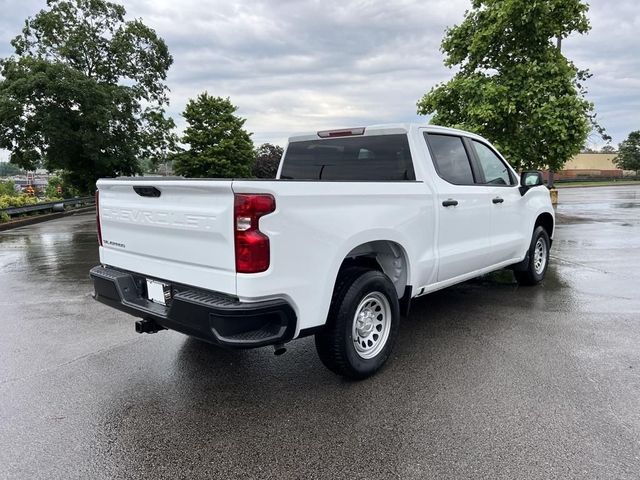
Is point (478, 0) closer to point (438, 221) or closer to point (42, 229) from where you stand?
point (438, 221)

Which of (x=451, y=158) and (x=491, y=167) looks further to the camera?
(x=491, y=167)

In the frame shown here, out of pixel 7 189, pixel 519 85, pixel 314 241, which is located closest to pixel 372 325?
pixel 314 241

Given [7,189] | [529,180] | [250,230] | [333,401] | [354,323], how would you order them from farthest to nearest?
[7,189] → [529,180] → [354,323] → [333,401] → [250,230]

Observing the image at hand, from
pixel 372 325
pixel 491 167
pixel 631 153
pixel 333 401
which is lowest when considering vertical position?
pixel 333 401

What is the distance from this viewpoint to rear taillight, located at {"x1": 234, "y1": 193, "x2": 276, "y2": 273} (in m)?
2.89

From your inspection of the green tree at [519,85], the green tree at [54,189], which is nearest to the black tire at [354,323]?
the green tree at [519,85]

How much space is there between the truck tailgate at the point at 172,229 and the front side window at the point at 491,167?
11.4 feet

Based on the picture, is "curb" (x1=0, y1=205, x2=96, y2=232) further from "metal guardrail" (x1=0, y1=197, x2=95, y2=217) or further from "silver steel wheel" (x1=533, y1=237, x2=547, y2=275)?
"silver steel wheel" (x1=533, y1=237, x2=547, y2=275)

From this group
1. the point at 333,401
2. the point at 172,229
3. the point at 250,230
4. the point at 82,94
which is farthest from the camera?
the point at 82,94

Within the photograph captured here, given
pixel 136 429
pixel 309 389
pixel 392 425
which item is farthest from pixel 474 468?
pixel 136 429

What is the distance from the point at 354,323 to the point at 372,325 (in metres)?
0.32

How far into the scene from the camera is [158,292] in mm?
Answer: 3549

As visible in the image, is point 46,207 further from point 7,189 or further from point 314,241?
point 314,241

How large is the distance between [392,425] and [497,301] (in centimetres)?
341
